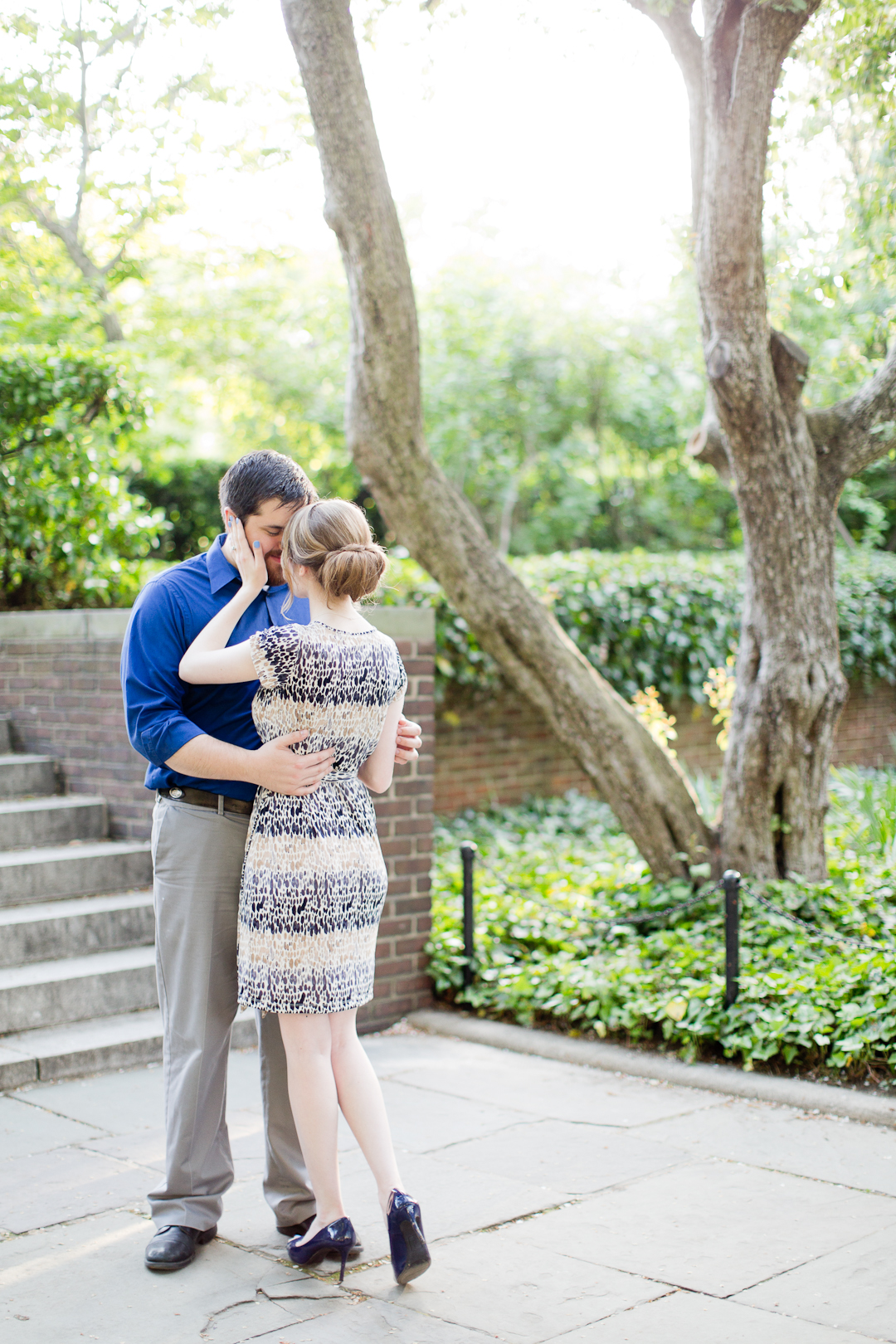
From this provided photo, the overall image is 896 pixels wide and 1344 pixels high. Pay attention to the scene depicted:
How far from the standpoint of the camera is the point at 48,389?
7.32m

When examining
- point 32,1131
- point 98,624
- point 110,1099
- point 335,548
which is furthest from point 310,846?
point 98,624

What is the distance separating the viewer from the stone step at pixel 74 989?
482 centimetres

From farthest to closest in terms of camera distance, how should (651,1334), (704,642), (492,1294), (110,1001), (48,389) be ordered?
(704,642), (48,389), (110,1001), (492,1294), (651,1334)

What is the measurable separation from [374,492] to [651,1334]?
12.9ft

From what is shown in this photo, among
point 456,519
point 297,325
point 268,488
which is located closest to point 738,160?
point 456,519

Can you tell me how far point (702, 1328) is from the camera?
278cm

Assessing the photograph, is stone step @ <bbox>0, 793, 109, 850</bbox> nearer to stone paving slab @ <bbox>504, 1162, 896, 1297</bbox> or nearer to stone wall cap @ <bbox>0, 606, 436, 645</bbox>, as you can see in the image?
stone wall cap @ <bbox>0, 606, 436, 645</bbox>

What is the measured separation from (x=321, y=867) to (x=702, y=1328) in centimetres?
136

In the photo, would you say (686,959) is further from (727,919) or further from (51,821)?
(51,821)

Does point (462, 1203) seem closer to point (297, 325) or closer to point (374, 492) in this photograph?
point (374, 492)

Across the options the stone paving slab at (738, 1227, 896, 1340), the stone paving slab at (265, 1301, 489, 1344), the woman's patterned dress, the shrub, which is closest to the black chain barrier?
→ the stone paving slab at (738, 1227, 896, 1340)

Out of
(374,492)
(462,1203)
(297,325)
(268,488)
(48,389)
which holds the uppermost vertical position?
(297,325)

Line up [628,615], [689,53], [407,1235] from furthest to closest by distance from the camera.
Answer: [628,615] < [689,53] < [407,1235]

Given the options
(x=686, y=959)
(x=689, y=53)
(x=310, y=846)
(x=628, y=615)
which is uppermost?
(x=689, y=53)
